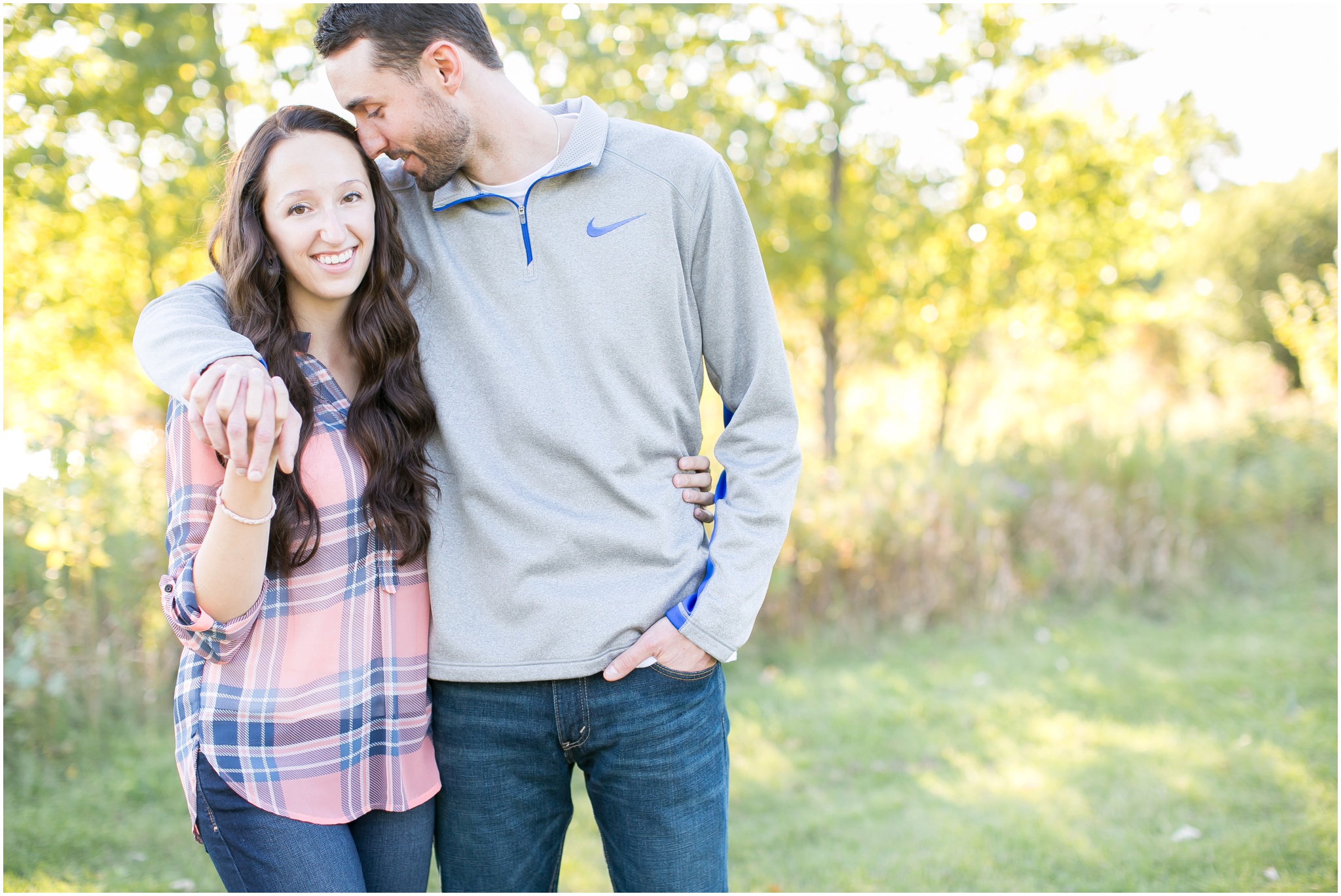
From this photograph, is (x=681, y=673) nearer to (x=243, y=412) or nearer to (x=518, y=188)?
(x=243, y=412)

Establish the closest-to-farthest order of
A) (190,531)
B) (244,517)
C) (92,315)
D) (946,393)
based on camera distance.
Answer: (244,517), (190,531), (92,315), (946,393)

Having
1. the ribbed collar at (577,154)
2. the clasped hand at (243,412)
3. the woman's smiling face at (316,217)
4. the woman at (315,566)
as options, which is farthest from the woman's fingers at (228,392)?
the ribbed collar at (577,154)

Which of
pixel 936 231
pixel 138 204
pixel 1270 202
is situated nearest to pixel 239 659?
pixel 138 204

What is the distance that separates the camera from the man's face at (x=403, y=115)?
1.75m

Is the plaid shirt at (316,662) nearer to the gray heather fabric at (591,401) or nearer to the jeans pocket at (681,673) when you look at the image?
the gray heather fabric at (591,401)

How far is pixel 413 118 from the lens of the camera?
1769 millimetres

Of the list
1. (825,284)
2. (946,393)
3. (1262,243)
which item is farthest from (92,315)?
(1262,243)

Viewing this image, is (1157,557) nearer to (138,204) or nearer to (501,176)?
(501,176)

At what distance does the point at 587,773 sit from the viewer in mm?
1784

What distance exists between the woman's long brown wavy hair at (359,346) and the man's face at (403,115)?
54 millimetres

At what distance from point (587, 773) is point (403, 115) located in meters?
1.36

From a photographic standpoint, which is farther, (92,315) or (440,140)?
(92,315)

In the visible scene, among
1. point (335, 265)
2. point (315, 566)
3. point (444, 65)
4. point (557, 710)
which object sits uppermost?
point (444, 65)

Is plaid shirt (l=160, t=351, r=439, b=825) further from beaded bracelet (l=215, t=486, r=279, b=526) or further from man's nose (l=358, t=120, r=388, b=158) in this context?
man's nose (l=358, t=120, r=388, b=158)
